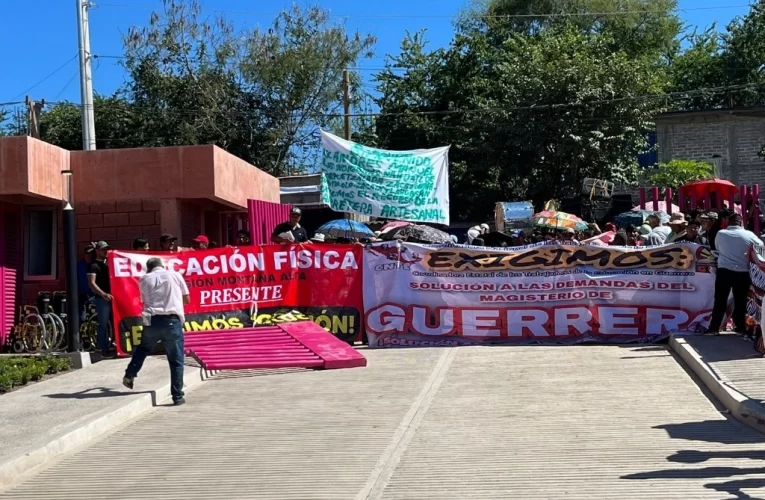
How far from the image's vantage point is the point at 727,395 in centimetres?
946

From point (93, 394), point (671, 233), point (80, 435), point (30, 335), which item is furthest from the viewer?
point (671, 233)

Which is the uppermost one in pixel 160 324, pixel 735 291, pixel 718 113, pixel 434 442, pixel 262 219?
pixel 718 113

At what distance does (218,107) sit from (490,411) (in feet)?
110

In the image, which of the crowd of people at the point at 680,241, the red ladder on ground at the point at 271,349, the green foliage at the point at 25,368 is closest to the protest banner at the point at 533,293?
the crowd of people at the point at 680,241

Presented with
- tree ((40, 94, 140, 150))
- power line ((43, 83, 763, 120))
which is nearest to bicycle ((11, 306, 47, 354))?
power line ((43, 83, 763, 120))

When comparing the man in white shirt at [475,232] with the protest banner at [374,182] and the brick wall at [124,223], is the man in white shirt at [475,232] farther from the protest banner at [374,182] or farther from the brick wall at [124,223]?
the brick wall at [124,223]

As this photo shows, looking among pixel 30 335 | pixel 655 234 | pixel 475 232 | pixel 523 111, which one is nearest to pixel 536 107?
pixel 523 111

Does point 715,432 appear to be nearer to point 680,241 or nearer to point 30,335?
point 680,241

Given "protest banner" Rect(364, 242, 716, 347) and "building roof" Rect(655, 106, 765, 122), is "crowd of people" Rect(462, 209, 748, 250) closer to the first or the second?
"protest banner" Rect(364, 242, 716, 347)

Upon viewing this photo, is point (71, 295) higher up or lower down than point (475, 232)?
lower down

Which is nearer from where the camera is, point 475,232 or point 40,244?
Answer: point 40,244

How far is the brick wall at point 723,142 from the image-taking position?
37.9 metres

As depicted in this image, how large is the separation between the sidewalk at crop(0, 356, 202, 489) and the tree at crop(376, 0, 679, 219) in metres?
23.1

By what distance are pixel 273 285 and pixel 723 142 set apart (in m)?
27.5
